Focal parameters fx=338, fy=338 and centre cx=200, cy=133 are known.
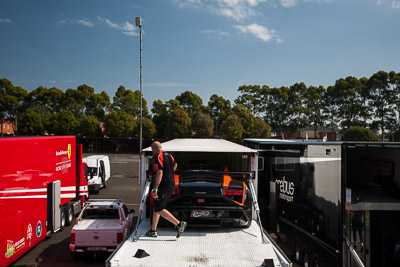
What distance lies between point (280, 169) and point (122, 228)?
4.51m

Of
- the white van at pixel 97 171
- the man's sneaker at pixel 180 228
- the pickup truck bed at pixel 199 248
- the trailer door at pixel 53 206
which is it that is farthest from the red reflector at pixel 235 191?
the white van at pixel 97 171

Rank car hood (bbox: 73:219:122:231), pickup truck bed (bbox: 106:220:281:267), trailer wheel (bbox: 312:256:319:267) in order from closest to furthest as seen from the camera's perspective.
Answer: pickup truck bed (bbox: 106:220:281:267) < trailer wheel (bbox: 312:256:319:267) < car hood (bbox: 73:219:122:231)

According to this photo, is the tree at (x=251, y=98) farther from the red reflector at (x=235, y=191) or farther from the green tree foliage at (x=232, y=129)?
the red reflector at (x=235, y=191)

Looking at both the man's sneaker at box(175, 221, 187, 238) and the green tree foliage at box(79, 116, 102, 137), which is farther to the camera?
the green tree foliage at box(79, 116, 102, 137)

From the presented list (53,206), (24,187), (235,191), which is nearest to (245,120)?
(53,206)

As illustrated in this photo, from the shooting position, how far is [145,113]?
72688 mm

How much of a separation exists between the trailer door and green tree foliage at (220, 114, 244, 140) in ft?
143

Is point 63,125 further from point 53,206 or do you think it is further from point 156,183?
point 156,183

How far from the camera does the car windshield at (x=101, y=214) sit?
31.8 feet

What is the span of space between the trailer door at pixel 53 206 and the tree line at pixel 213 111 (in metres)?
42.5

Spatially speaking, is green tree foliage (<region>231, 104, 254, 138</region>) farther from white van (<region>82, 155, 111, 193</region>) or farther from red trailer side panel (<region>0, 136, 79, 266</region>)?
red trailer side panel (<region>0, 136, 79, 266</region>)

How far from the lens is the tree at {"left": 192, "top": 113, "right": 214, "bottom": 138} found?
54.9 m

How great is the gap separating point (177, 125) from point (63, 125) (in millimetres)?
18882

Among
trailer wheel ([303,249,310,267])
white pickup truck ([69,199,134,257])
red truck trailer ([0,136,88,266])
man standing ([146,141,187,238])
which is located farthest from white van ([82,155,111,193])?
man standing ([146,141,187,238])
